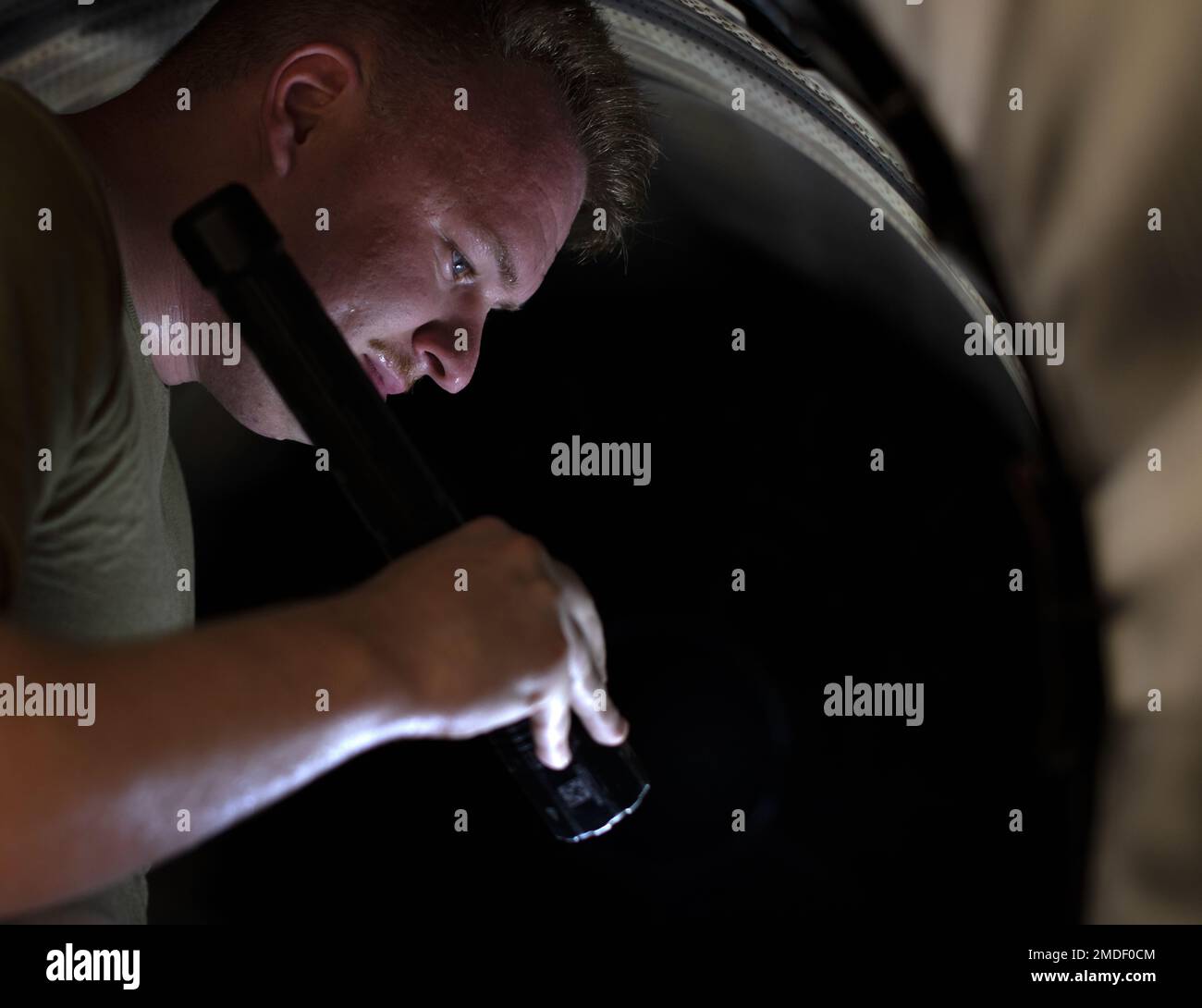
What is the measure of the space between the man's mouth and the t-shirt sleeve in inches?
8.7

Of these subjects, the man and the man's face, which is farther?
the man's face

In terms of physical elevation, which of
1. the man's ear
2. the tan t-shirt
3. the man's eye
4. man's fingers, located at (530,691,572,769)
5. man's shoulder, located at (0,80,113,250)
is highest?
the man's ear

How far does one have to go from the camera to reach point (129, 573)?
1.81 ft

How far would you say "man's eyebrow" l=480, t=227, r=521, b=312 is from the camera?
2.01 ft

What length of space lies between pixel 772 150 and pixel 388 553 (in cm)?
44

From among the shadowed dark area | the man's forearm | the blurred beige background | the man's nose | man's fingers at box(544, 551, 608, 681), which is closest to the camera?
the man's forearm

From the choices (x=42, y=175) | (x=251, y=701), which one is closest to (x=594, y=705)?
(x=251, y=701)

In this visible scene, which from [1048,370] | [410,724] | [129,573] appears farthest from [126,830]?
[1048,370]

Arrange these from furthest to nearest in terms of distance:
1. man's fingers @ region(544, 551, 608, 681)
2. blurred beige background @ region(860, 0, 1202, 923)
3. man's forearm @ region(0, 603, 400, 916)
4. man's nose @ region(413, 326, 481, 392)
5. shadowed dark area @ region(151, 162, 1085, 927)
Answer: shadowed dark area @ region(151, 162, 1085, 927), man's nose @ region(413, 326, 481, 392), blurred beige background @ region(860, 0, 1202, 923), man's fingers @ region(544, 551, 608, 681), man's forearm @ region(0, 603, 400, 916)

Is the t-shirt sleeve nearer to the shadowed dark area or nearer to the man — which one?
the man

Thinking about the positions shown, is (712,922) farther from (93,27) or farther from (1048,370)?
(93,27)

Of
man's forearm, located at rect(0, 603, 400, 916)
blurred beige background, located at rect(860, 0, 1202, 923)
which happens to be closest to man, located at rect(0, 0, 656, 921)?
man's forearm, located at rect(0, 603, 400, 916)

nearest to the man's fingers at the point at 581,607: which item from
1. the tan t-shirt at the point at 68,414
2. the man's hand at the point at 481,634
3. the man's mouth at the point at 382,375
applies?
the man's hand at the point at 481,634

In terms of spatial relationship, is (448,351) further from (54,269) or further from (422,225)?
(54,269)
